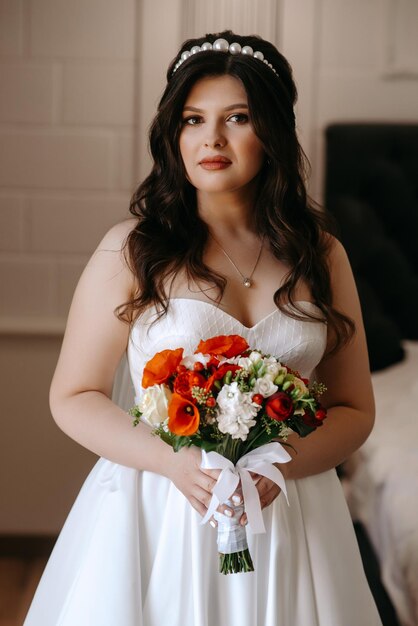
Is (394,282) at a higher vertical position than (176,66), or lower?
lower

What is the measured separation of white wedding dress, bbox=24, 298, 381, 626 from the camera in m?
1.80

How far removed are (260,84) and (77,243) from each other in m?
1.78

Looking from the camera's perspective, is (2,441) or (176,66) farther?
(2,441)

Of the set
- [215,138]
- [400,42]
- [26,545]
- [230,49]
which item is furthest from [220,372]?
[26,545]

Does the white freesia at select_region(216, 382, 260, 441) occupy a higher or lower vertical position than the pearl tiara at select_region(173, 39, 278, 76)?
lower

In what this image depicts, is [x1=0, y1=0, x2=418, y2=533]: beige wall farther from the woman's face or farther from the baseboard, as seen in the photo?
the woman's face

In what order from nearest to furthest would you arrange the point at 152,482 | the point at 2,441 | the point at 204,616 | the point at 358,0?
1. the point at 204,616
2. the point at 152,482
3. the point at 358,0
4. the point at 2,441

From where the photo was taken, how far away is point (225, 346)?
1.63 metres

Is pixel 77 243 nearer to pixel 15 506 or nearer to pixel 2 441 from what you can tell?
pixel 2 441

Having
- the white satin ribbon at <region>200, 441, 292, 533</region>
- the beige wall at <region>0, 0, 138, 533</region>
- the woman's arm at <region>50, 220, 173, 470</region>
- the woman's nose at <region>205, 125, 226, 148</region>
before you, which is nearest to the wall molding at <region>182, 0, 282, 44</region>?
the beige wall at <region>0, 0, 138, 533</region>

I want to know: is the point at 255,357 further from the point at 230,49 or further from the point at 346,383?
the point at 230,49

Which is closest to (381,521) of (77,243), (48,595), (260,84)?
(48,595)

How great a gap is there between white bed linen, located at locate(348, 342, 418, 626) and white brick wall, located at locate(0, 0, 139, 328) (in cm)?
127

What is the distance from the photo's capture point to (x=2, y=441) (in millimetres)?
3730
